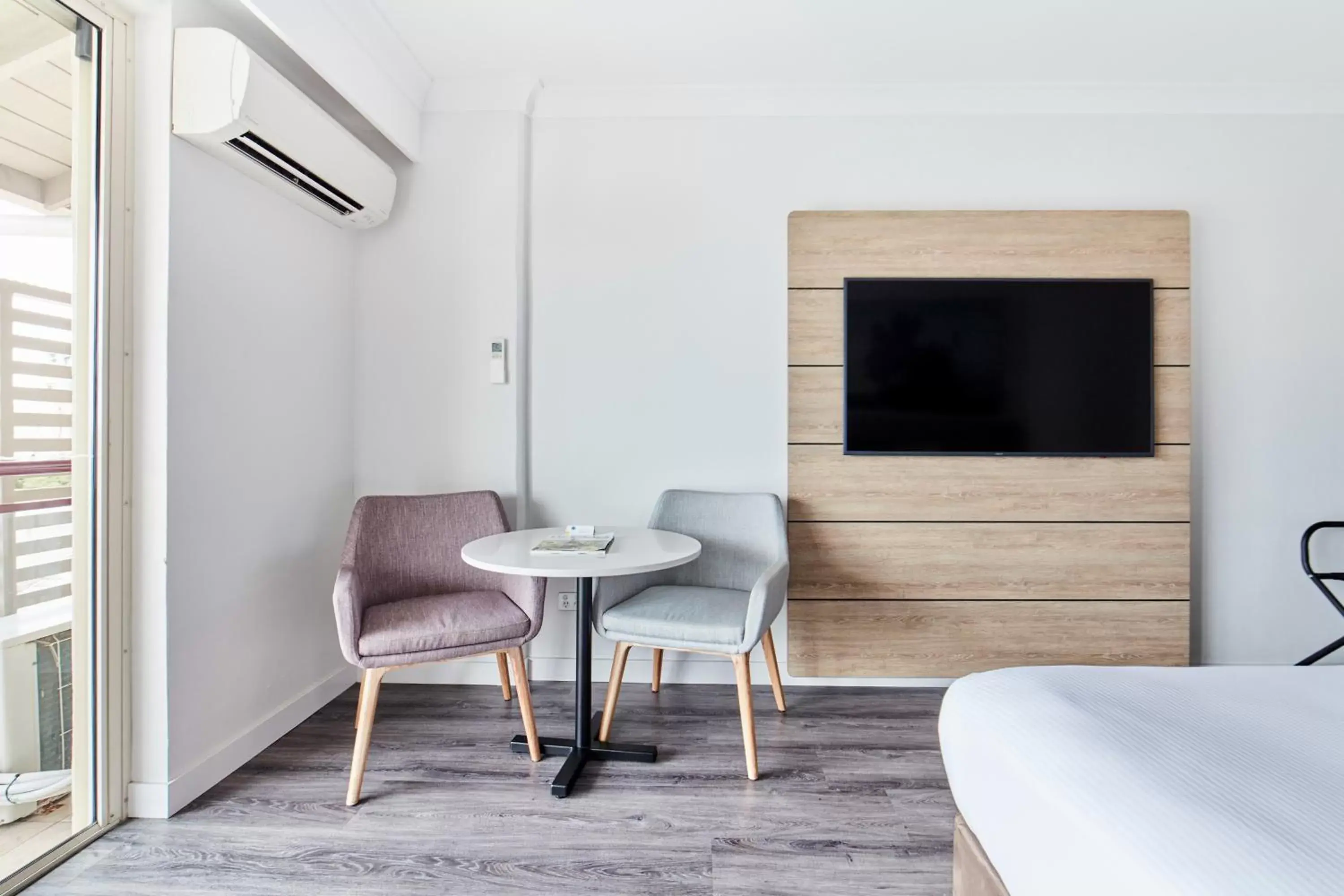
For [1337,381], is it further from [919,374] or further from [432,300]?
[432,300]

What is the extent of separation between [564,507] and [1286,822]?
2340 mm

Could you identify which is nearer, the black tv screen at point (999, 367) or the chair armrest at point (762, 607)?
the chair armrest at point (762, 607)

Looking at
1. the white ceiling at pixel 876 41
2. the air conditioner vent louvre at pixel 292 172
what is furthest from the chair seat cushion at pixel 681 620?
the white ceiling at pixel 876 41

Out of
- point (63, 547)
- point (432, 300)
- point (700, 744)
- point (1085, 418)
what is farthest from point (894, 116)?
point (63, 547)

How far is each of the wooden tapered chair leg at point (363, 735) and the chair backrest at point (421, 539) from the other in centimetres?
44

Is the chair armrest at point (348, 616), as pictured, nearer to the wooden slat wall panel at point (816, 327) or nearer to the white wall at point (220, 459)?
the white wall at point (220, 459)

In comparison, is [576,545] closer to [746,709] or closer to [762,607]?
[762,607]

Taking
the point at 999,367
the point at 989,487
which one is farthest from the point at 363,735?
the point at 999,367

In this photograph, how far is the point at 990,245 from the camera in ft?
8.45

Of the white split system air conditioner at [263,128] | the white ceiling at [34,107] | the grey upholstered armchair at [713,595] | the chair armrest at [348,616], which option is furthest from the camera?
the grey upholstered armchair at [713,595]

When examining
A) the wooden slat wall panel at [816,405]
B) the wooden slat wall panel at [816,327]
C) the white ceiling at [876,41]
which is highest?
A: the white ceiling at [876,41]

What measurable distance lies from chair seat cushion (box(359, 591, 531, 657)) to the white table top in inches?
6.6

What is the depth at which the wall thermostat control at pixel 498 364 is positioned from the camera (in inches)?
103

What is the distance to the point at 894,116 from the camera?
2666 mm
